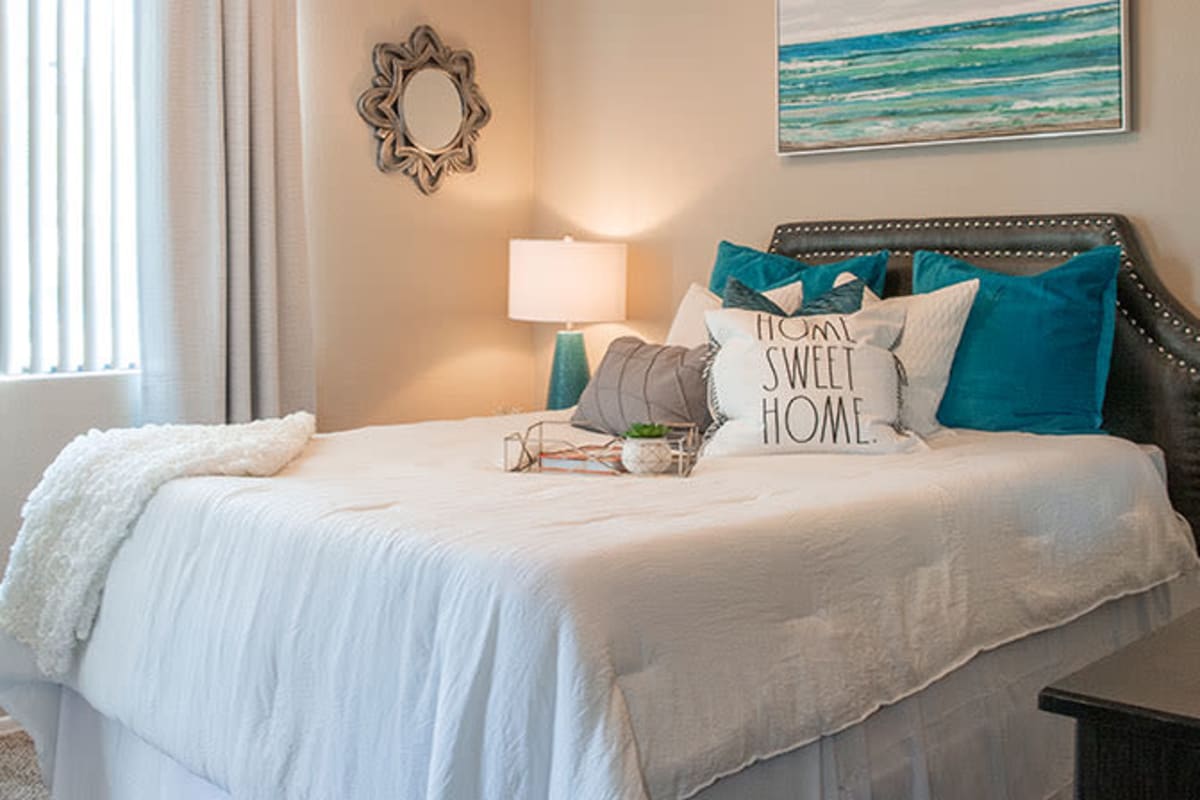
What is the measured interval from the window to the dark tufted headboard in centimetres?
214

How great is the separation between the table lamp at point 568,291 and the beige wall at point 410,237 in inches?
14.7

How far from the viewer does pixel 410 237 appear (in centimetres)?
434

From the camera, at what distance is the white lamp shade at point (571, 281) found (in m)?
4.10

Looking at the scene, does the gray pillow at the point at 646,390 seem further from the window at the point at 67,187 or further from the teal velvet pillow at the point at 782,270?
the window at the point at 67,187

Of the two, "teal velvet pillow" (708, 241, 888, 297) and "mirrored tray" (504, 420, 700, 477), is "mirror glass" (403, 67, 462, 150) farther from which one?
"mirrored tray" (504, 420, 700, 477)

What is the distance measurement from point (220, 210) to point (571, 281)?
1068 millimetres

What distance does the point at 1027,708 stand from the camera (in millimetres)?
2484

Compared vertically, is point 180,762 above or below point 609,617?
below

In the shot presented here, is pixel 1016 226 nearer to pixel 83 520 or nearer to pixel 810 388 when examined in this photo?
pixel 810 388

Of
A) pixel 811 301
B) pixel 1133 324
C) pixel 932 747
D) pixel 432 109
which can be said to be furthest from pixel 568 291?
pixel 932 747

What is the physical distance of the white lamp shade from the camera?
4.10 m

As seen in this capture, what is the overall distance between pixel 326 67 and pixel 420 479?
2.07m

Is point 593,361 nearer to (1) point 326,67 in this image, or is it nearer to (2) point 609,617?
(1) point 326,67

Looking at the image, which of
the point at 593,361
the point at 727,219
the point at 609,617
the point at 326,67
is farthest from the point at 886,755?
the point at 326,67
